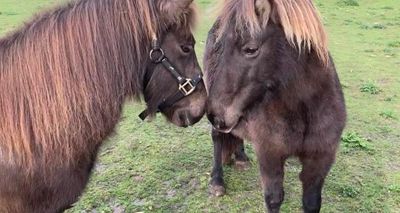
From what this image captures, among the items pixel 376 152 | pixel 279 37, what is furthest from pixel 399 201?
pixel 279 37

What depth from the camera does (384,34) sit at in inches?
410

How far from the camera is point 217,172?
4.20m

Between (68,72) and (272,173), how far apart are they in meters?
1.76

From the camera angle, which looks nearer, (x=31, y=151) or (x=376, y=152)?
(x=31, y=151)

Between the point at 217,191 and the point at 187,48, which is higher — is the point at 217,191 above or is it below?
below

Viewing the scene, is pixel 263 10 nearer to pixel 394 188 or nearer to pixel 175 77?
pixel 175 77

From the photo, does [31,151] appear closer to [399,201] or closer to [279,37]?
[279,37]

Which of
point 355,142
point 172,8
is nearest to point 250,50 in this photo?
point 172,8

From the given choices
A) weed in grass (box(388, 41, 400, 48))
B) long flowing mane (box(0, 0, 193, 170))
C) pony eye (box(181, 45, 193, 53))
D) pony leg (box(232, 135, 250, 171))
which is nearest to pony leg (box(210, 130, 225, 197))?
pony leg (box(232, 135, 250, 171))

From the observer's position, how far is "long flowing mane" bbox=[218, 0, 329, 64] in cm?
282

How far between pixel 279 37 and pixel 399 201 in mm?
2015

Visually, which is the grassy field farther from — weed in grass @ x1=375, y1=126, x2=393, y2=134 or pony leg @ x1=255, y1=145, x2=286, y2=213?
pony leg @ x1=255, y1=145, x2=286, y2=213

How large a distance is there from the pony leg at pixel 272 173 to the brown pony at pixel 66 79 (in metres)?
1.28

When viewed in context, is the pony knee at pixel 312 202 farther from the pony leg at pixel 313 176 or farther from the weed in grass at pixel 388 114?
the weed in grass at pixel 388 114
